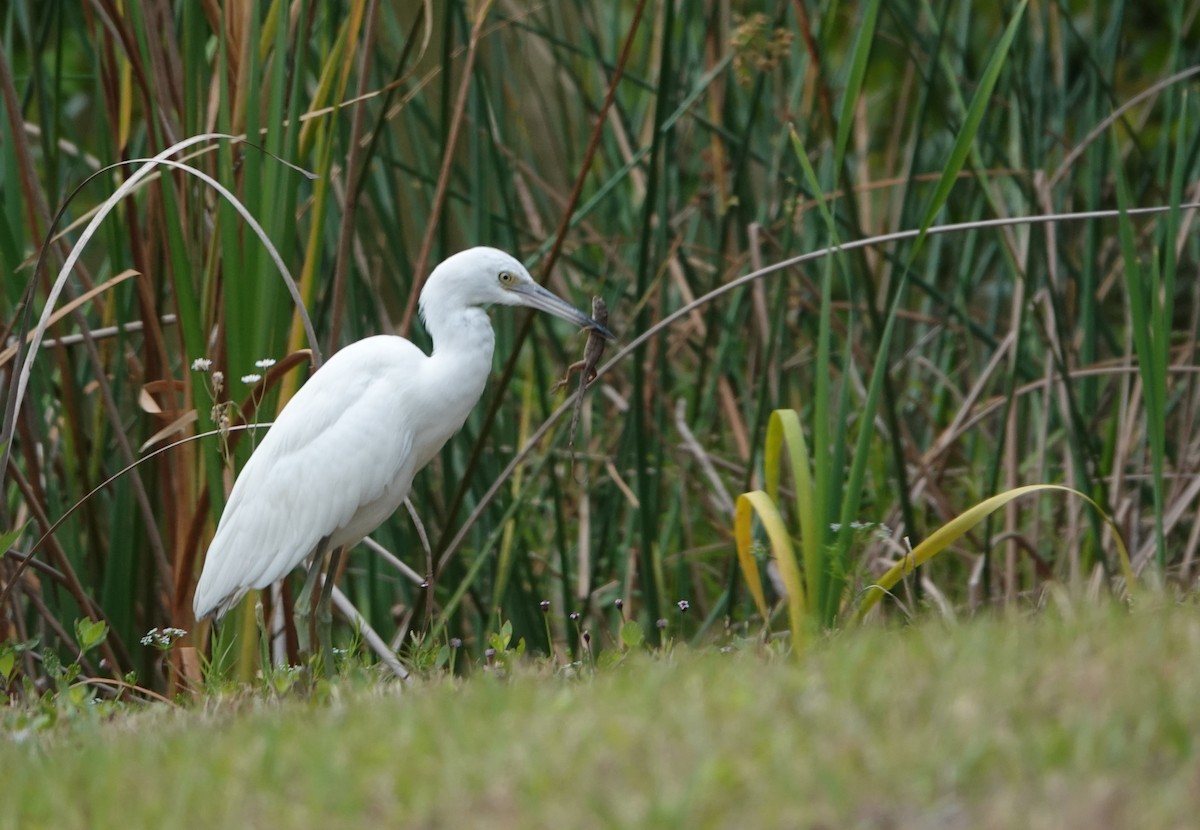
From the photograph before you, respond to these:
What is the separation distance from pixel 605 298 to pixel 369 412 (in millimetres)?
1407

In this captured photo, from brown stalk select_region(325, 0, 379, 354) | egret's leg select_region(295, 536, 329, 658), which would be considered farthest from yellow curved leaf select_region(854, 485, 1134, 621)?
brown stalk select_region(325, 0, 379, 354)

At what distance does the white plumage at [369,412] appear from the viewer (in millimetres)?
3604

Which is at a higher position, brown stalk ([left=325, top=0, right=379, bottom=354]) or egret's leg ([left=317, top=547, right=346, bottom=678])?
brown stalk ([left=325, top=0, right=379, bottom=354])

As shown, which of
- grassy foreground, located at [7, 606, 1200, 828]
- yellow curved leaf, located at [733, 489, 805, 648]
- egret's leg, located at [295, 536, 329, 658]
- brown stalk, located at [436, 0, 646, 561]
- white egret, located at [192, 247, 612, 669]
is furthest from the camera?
egret's leg, located at [295, 536, 329, 658]

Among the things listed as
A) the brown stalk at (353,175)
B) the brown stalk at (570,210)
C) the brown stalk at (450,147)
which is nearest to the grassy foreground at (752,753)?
the brown stalk at (570,210)

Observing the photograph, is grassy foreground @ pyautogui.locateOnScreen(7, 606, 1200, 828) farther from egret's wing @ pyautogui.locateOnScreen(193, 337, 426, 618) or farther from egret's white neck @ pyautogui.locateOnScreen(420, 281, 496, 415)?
egret's white neck @ pyautogui.locateOnScreen(420, 281, 496, 415)

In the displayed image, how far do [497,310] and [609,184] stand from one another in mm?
607

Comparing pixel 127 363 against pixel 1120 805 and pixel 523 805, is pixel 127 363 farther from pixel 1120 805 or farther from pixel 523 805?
pixel 1120 805

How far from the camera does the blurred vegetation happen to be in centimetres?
351

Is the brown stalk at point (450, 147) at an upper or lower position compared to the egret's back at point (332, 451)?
upper

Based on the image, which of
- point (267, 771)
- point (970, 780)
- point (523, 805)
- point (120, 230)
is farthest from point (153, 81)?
point (970, 780)

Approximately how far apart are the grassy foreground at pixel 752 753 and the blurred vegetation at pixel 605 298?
3.14 feet

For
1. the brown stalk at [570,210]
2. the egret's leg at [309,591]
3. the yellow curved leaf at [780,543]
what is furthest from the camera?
the egret's leg at [309,591]

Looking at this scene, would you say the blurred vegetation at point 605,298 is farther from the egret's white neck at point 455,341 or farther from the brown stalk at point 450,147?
the egret's white neck at point 455,341
